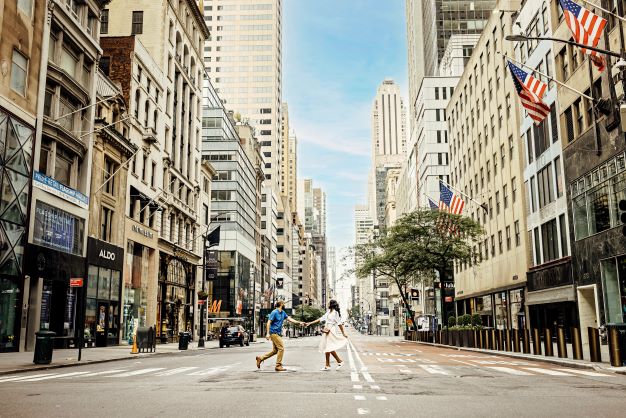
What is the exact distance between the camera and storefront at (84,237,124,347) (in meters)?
36.2

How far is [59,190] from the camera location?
3181 cm

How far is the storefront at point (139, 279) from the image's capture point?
1666 inches

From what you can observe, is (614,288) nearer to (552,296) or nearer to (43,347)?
(552,296)

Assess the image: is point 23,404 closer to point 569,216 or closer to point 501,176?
point 569,216

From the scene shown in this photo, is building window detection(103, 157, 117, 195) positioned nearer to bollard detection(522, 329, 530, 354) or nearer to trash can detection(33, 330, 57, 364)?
trash can detection(33, 330, 57, 364)

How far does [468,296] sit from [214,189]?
36260 millimetres

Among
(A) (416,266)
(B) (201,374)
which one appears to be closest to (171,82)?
(A) (416,266)

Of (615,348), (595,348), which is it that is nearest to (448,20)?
(595,348)

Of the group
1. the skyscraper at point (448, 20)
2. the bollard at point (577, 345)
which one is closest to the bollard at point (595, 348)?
the bollard at point (577, 345)

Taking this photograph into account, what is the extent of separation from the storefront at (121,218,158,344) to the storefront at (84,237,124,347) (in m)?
1.26

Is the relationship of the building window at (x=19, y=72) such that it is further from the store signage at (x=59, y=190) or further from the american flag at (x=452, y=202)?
the american flag at (x=452, y=202)

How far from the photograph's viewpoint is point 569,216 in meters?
31.4

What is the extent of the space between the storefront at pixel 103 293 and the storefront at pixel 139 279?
1259mm

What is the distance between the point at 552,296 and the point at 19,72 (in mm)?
31319
